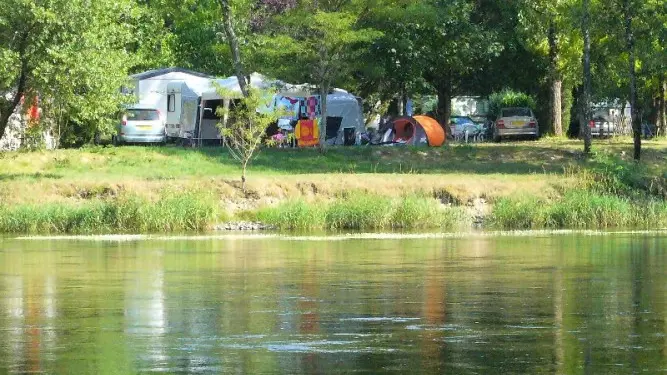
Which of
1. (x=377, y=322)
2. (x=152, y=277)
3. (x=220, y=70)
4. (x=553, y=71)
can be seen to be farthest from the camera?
(x=220, y=70)

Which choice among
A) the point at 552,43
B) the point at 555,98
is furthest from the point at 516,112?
the point at 552,43

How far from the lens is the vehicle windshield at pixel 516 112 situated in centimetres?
6562

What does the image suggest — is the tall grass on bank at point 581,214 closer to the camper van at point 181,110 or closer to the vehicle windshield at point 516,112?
the camper van at point 181,110

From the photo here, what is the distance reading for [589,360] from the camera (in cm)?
1673

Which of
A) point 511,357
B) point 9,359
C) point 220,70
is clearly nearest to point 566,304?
point 511,357

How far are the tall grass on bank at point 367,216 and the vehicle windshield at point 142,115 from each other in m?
18.5

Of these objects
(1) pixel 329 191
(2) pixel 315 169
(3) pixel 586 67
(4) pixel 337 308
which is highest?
(3) pixel 586 67

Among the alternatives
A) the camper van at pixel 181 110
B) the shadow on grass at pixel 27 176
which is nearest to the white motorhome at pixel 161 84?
the camper van at pixel 181 110

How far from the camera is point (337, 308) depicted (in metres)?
21.9

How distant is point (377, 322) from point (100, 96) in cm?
2508

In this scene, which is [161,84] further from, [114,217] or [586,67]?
[114,217]

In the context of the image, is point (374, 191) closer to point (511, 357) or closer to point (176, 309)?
point (176, 309)

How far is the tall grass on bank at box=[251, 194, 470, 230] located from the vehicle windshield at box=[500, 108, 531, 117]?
2503 centimetres

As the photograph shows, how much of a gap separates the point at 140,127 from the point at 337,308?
124 ft
